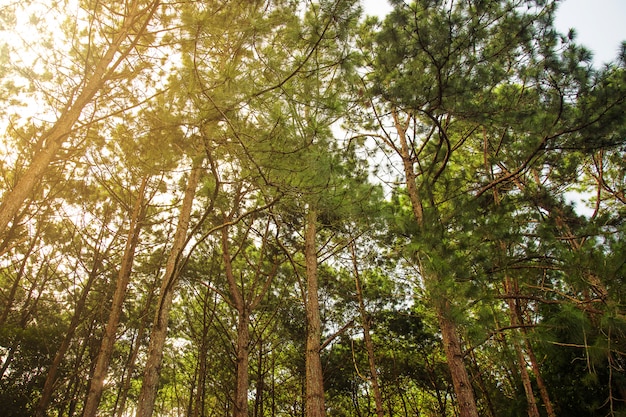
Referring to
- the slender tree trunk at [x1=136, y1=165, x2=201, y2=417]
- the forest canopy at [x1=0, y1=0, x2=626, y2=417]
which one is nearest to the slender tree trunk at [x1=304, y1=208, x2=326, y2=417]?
the forest canopy at [x1=0, y1=0, x2=626, y2=417]

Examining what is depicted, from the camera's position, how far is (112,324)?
5.90 meters

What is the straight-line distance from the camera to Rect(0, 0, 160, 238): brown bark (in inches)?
140

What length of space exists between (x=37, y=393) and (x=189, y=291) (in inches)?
217

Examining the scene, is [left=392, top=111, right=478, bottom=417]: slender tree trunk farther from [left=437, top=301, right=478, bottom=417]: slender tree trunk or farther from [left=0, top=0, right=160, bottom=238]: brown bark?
[left=0, top=0, right=160, bottom=238]: brown bark

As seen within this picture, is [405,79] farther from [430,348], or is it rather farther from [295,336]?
[430,348]

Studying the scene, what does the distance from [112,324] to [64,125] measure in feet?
11.8

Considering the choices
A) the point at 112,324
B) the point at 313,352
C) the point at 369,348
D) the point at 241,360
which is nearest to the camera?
the point at 313,352

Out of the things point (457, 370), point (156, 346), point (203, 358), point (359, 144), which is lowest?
point (457, 370)

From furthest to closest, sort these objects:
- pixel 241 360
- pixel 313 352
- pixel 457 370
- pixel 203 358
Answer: pixel 203 358 → pixel 241 360 → pixel 313 352 → pixel 457 370

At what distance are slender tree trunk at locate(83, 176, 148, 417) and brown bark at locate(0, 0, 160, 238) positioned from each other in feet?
7.54

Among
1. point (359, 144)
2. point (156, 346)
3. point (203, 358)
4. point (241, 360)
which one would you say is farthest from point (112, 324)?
point (359, 144)

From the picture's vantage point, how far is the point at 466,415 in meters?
3.70

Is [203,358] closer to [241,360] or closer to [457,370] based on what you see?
[241,360]

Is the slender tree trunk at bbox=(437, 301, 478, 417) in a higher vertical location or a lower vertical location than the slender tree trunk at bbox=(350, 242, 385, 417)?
lower
